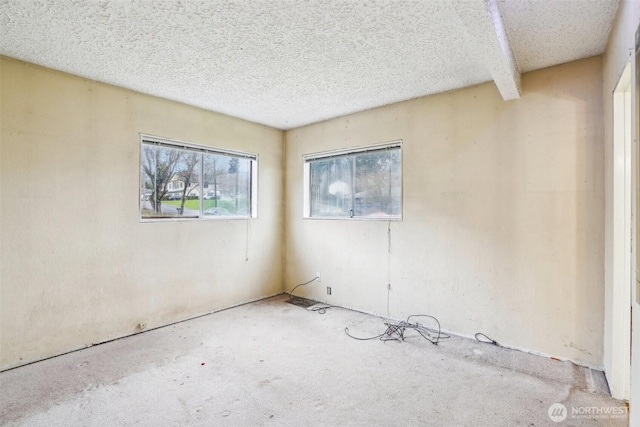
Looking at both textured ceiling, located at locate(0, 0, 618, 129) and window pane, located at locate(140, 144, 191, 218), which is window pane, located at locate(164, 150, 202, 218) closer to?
window pane, located at locate(140, 144, 191, 218)

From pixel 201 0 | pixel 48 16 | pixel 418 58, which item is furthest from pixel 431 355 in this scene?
pixel 48 16

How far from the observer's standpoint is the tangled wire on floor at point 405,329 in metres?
3.11

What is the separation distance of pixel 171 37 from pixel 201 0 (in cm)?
53

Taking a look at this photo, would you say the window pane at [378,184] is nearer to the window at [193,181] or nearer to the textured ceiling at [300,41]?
the textured ceiling at [300,41]

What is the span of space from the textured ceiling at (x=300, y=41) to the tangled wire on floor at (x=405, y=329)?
2300 millimetres

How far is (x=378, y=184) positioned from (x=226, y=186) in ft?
6.30

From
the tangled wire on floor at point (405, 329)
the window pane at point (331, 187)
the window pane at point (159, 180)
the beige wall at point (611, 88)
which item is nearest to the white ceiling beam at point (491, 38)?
the beige wall at point (611, 88)

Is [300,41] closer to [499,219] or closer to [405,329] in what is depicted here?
[499,219]

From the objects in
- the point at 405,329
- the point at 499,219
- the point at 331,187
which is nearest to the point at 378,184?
the point at 331,187

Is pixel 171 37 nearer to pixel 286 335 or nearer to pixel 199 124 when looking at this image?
pixel 199 124

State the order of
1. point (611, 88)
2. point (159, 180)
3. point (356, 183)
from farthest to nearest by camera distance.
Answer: point (356, 183), point (159, 180), point (611, 88)

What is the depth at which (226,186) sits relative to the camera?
411cm

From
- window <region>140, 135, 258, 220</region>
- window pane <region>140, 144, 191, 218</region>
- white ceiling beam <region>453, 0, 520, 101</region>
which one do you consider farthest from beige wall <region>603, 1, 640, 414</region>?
window pane <region>140, 144, 191, 218</region>

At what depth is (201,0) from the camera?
5.96 feet
